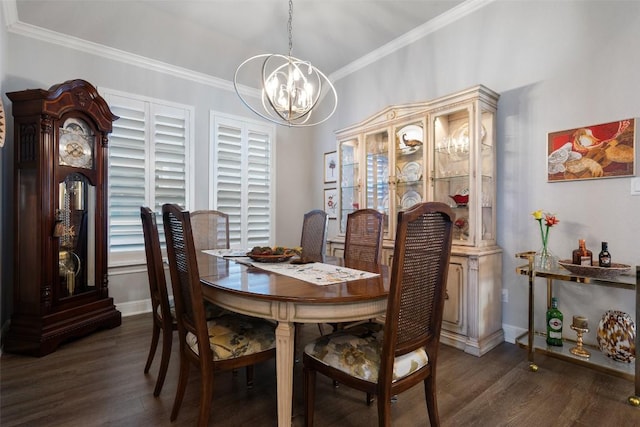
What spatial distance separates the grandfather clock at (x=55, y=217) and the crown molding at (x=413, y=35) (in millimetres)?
2838

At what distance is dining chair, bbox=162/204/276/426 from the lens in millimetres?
1406

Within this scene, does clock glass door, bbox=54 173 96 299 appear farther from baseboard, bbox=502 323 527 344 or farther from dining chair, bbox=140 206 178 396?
baseboard, bbox=502 323 527 344

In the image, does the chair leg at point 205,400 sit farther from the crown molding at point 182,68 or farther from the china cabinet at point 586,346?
the crown molding at point 182,68

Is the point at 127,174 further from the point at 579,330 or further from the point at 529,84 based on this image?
the point at 579,330

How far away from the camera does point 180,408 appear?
1697mm

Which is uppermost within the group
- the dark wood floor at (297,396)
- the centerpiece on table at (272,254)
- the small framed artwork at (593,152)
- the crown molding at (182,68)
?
the crown molding at (182,68)

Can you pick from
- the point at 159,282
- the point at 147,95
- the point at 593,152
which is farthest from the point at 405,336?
the point at 147,95

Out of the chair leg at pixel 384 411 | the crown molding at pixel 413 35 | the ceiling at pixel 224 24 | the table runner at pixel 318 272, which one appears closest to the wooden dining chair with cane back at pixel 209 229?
the table runner at pixel 318 272

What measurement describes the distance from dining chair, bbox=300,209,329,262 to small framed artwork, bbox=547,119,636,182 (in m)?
1.80

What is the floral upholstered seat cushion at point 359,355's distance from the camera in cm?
129

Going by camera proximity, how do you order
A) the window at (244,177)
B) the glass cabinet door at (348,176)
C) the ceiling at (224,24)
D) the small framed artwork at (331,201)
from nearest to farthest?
the ceiling at (224,24), the glass cabinet door at (348,176), the window at (244,177), the small framed artwork at (331,201)

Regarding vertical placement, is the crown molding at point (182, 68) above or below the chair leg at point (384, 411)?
above

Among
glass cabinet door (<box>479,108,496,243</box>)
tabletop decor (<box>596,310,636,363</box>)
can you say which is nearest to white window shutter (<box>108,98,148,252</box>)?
glass cabinet door (<box>479,108,496,243</box>)

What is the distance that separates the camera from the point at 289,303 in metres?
1.32
